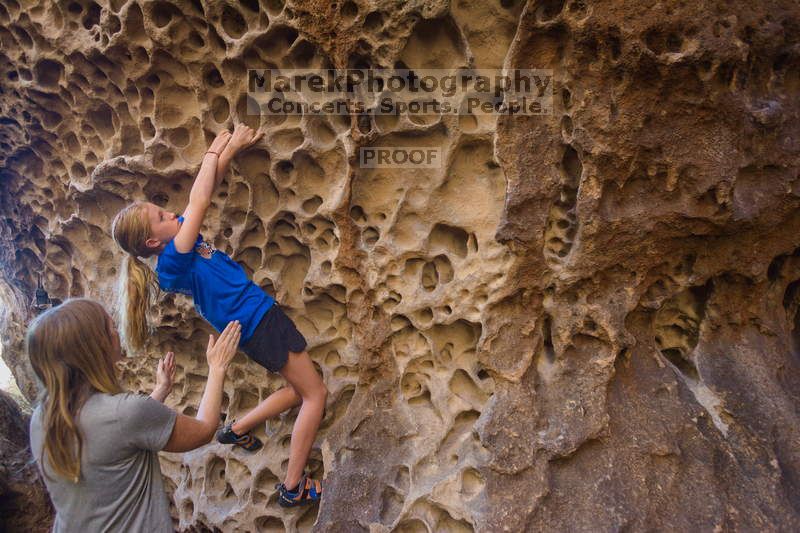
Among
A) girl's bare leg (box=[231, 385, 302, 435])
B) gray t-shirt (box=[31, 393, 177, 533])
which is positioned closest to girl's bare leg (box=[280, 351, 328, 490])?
girl's bare leg (box=[231, 385, 302, 435])

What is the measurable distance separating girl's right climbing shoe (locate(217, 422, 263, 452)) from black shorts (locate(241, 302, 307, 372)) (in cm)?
49

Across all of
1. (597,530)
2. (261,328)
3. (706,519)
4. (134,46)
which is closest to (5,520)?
(261,328)

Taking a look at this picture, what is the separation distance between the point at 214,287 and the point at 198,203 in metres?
0.36

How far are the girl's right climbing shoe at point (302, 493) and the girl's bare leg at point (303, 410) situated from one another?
0.10 feet

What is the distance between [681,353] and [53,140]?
3568 mm

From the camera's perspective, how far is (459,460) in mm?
2158

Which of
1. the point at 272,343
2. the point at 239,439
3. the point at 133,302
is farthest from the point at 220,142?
the point at 239,439

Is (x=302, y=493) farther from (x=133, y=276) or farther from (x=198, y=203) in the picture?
(x=198, y=203)

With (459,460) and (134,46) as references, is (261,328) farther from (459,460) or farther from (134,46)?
(134,46)

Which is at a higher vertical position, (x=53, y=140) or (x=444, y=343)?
(x=53, y=140)

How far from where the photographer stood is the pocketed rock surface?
1.98m

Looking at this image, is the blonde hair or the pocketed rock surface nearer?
the pocketed rock surface

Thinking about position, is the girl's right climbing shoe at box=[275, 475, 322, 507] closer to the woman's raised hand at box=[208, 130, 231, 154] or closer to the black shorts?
the black shorts

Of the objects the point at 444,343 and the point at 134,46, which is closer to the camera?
the point at 444,343
